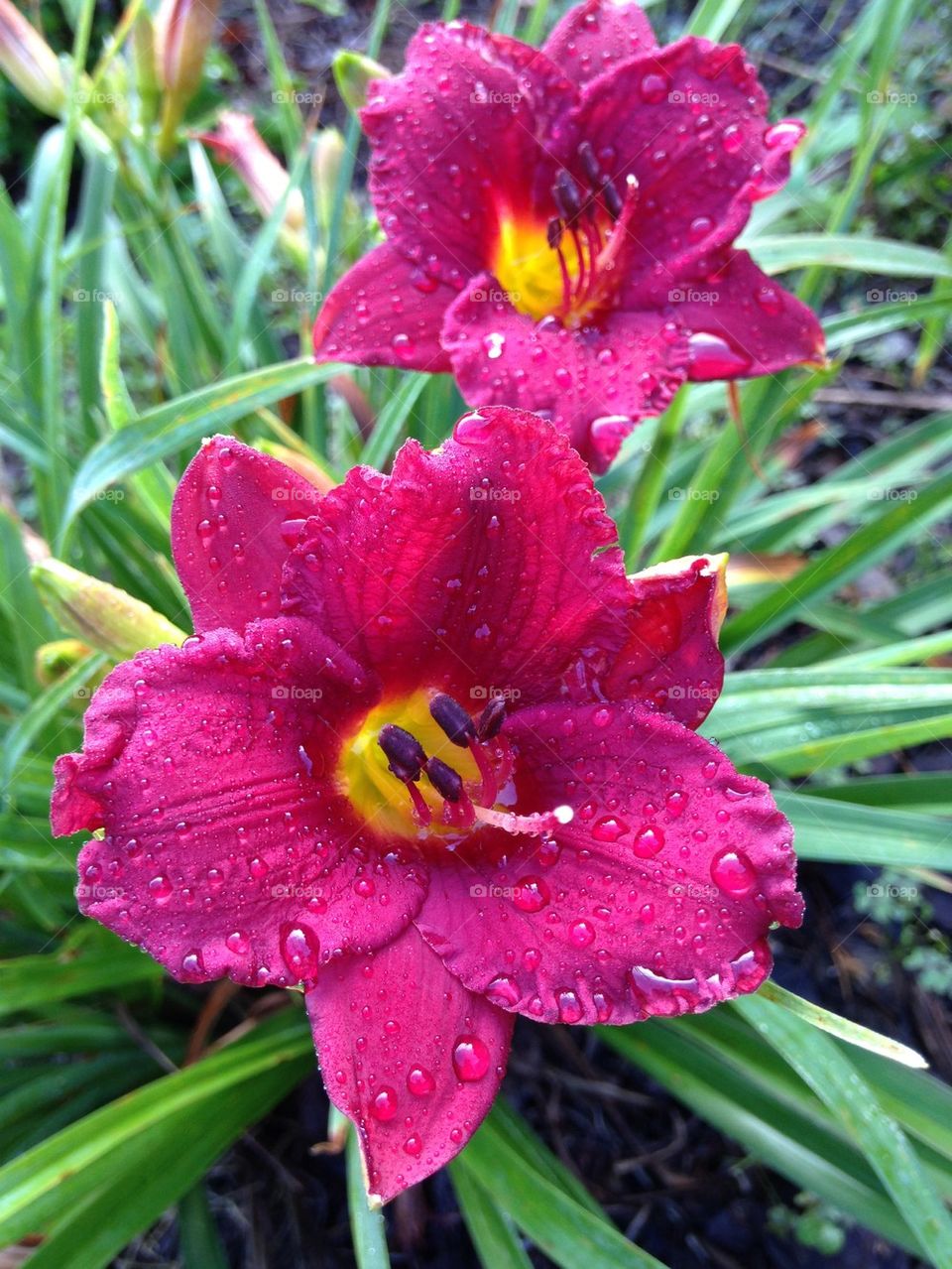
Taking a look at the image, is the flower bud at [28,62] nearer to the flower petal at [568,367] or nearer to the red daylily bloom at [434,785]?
the flower petal at [568,367]

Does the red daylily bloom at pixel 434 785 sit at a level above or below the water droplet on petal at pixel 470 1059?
above
